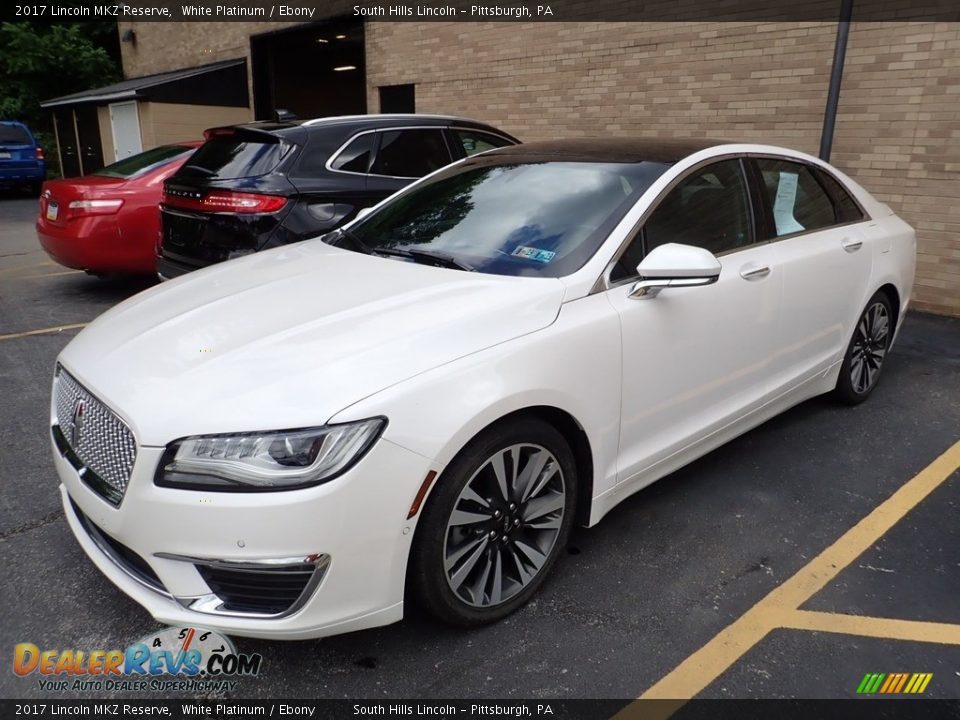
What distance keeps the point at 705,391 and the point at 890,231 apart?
2.13 metres

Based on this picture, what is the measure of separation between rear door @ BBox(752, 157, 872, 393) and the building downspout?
3055mm

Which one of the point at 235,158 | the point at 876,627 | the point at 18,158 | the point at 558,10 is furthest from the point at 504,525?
the point at 18,158

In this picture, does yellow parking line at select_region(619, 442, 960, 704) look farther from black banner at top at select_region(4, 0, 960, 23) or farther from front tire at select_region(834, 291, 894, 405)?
black banner at top at select_region(4, 0, 960, 23)

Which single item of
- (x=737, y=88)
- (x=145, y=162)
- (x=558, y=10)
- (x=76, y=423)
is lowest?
(x=76, y=423)

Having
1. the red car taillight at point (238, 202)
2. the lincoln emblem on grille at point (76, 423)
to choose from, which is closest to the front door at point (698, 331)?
the lincoln emblem on grille at point (76, 423)

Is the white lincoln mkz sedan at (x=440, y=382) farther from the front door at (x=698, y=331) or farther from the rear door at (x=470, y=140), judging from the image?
the rear door at (x=470, y=140)

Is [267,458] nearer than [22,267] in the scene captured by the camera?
Yes

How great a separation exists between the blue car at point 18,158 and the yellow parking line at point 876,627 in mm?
20401

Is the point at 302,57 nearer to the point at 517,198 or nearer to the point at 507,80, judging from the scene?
the point at 507,80

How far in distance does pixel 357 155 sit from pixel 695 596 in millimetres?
4190

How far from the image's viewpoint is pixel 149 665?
2.42 metres

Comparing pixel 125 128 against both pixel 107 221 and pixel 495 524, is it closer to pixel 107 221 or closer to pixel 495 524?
pixel 107 221

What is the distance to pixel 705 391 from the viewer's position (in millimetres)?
3193

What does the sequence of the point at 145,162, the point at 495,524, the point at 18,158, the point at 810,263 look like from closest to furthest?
the point at 495,524
the point at 810,263
the point at 145,162
the point at 18,158
